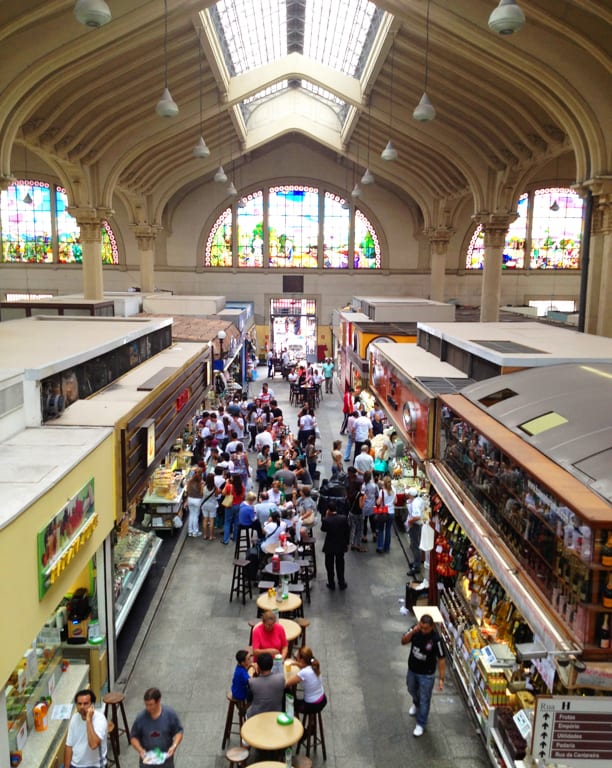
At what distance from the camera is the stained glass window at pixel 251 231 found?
28453 millimetres

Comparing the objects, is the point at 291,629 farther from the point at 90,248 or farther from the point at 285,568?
the point at 90,248

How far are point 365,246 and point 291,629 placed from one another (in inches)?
947

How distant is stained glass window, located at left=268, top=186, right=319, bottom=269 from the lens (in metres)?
28.5

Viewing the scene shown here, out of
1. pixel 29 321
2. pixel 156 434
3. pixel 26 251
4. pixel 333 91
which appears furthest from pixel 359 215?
pixel 156 434

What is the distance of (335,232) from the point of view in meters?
28.8

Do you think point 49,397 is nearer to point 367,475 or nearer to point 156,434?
point 156,434

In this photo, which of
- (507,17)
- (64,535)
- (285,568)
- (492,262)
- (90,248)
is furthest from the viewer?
(90,248)

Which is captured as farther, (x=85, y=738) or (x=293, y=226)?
(x=293, y=226)

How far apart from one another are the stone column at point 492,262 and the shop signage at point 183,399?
999 cm

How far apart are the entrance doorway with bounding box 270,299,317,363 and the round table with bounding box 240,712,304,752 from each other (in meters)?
24.1

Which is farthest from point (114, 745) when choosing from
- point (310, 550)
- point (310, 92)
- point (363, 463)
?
point (310, 92)

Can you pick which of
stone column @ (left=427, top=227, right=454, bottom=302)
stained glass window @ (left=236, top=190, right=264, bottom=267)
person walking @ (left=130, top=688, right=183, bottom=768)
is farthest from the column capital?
person walking @ (left=130, top=688, right=183, bottom=768)

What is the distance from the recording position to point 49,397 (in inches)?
224

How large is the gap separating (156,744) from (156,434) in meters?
3.07
